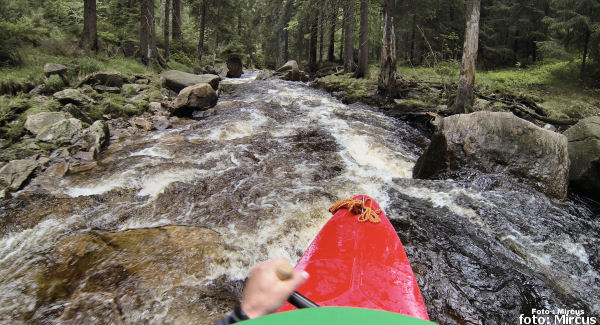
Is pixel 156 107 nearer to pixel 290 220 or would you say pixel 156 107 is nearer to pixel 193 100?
pixel 193 100

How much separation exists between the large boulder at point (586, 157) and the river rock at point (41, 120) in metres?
10.1

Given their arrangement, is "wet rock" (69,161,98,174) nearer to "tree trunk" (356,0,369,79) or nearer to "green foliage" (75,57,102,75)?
"green foliage" (75,57,102,75)

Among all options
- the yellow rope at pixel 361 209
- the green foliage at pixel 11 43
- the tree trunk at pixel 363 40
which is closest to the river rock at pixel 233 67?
the tree trunk at pixel 363 40

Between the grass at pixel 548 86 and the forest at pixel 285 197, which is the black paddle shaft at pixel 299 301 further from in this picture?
the grass at pixel 548 86

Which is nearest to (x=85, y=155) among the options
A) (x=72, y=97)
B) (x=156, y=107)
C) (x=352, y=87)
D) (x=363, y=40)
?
(x=72, y=97)

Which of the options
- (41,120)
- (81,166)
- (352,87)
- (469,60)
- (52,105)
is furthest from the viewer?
(352,87)

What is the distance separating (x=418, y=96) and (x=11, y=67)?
43.8 ft

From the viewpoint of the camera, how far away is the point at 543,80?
13328 mm

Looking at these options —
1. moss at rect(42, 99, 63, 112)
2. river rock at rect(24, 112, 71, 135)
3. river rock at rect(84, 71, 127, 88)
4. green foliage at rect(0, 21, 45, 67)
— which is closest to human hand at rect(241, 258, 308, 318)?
river rock at rect(24, 112, 71, 135)

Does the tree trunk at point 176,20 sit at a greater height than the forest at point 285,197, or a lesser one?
greater

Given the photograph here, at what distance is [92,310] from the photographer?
2.55 metres

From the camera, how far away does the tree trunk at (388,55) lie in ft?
34.2

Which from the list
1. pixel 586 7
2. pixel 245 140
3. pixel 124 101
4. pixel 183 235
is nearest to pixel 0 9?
pixel 124 101

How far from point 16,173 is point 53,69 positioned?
5.58 meters
